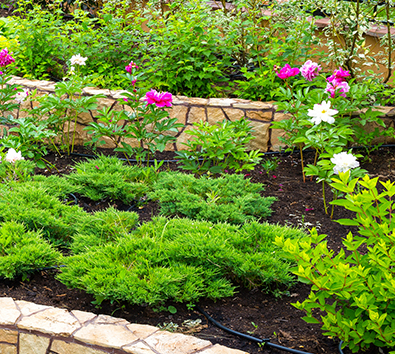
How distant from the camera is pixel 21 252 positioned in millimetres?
2594

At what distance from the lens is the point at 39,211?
300 centimetres

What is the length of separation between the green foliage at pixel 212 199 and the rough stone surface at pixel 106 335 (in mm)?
1198

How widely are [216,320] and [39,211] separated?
147 centimetres

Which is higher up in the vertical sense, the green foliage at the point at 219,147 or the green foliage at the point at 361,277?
the green foliage at the point at 361,277

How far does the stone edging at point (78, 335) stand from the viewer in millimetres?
1944

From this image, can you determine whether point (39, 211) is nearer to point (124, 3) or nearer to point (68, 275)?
point (68, 275)

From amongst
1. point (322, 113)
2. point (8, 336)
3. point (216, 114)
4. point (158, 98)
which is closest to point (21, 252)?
point (8, 336)

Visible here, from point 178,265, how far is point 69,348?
0.73m

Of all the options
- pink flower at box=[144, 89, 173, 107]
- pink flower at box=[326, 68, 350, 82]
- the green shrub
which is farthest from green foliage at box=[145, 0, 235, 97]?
the green shrub

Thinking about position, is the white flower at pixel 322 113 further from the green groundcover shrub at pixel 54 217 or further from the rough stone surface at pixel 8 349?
the rough stone surface at pixel 8 349

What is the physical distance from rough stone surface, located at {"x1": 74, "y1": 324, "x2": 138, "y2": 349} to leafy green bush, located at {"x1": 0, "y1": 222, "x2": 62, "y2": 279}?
655mm

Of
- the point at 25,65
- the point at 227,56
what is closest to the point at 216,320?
the point at 227,56

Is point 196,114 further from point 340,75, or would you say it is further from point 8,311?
point 8,311

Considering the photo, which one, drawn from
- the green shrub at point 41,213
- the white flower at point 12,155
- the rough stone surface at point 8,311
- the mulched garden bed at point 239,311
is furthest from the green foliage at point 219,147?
the rough stone surface at point 8,311
